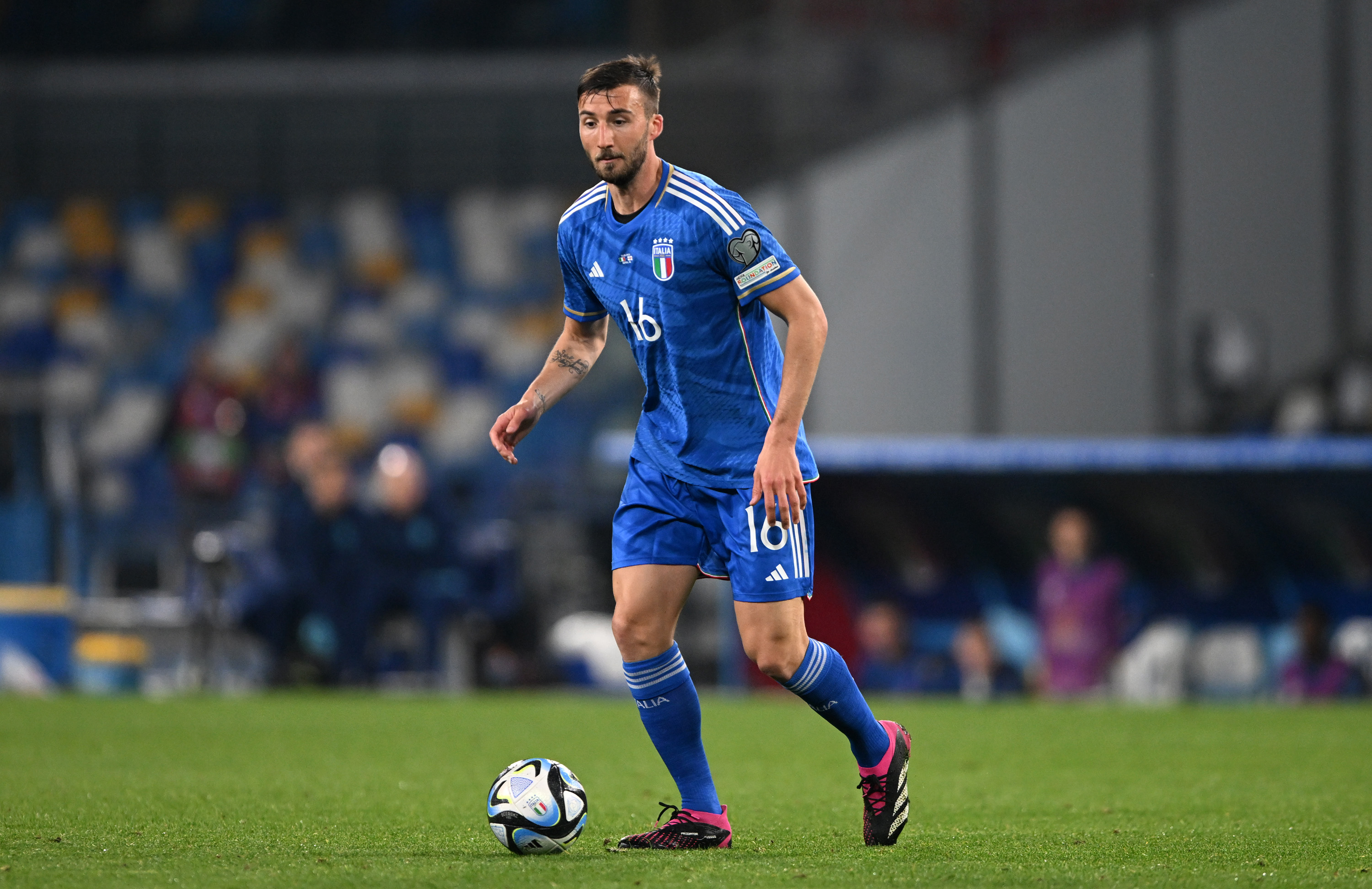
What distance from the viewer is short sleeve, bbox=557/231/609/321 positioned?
4938mm

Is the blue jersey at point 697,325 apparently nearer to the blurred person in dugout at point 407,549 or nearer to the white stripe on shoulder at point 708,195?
the white stripe on shoulder at point 708,195

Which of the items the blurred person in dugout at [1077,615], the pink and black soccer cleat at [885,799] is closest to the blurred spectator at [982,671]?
the blurred person in dugout at [1077,615]

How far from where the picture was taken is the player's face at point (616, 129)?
4.53m

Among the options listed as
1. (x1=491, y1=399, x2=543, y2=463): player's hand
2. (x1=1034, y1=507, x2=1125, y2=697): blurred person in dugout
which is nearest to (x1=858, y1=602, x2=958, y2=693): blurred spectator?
(x1=1034, y1=507, x2=1125, y2=697): blurred person in dugout

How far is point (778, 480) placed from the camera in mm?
4379

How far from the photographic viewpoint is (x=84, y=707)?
34.3 feet

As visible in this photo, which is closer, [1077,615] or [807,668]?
[807,668]

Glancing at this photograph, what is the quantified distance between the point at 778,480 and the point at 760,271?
551mm

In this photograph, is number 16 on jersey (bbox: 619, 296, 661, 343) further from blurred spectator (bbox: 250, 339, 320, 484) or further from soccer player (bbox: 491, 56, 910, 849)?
blurred spectator (bbox: 250, 339, 320, 484)

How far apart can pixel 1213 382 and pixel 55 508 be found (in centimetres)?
1012

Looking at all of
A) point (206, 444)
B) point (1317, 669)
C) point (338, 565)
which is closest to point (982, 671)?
point (1317, 669)

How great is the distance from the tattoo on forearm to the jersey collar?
0.49 meters

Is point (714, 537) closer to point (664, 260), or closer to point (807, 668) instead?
point (807, 668)

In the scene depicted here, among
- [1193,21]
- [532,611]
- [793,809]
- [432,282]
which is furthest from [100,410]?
[793,809]
